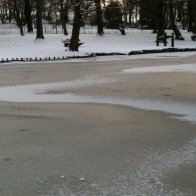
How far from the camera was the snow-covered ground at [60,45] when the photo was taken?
3378 cm

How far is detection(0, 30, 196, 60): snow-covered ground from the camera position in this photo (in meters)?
Result: 33.8

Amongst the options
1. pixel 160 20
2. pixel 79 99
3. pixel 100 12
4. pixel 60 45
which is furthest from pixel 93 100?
pixel 100 12

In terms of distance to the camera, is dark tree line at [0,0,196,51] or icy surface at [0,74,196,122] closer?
icy surface at [0,74,196,122]

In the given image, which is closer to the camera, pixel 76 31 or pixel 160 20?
pixel 76 31

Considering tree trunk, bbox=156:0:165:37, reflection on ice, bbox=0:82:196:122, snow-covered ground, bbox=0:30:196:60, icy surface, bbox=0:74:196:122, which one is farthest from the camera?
tree trunk, bbox=156:0:165:37

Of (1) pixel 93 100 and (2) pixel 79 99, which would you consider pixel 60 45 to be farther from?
(1) pixel 93 100

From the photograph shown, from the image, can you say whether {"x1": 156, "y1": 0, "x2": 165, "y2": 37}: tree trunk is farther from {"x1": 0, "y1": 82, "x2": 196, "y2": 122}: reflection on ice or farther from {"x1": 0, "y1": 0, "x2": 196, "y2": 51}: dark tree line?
{"x1": 0, "y1": 82, "x2": 196, "y2": 122}: reflection on ice

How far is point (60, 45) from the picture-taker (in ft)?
127

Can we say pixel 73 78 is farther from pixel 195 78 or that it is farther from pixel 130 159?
pixel 130 159

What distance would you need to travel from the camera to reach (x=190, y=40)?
1951 inches

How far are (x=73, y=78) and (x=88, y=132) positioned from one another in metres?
10.0

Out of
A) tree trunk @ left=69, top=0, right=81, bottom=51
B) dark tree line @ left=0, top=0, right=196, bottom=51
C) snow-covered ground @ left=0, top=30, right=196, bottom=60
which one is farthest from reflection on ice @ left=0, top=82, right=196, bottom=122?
dark tree line @ left=0, top=0, right=196, bottom=51

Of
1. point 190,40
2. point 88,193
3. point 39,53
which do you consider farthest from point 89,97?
point 190,40

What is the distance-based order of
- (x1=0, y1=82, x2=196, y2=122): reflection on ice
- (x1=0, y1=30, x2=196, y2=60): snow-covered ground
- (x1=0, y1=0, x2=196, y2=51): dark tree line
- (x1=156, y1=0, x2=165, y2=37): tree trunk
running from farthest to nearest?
1. (x1=156, y1=0, x2=165, y2=37): tree trunk
2. (x1=0, y1=0, x2=196, y2=51): dark tree line
3. (x1=0, y1=30, x2=196, y2=60): snow-covered ground
4. (x1=0, y1=82, x2=196, y2=122): reflection on ice
